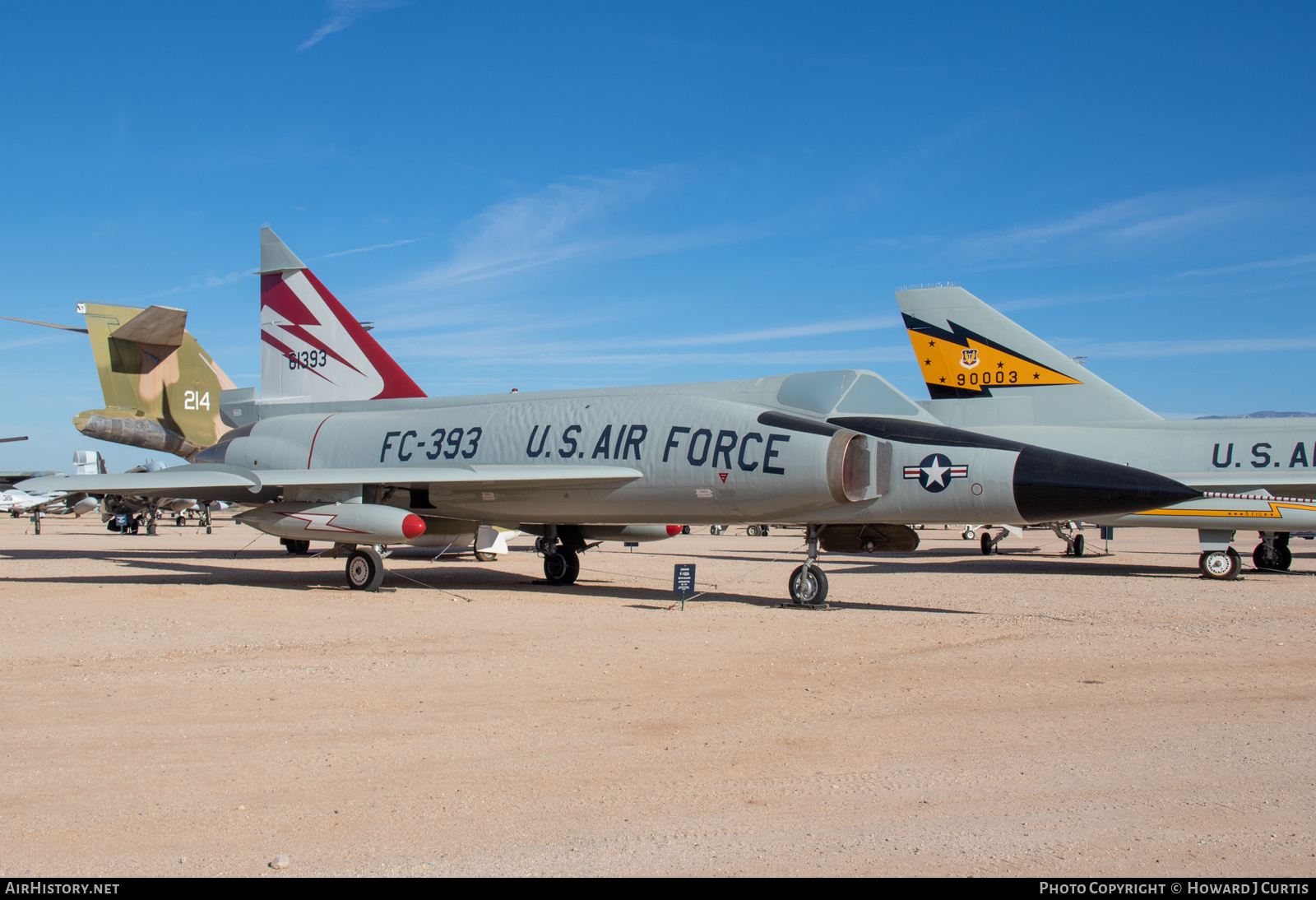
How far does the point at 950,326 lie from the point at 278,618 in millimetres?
13735

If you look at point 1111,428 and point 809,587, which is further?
point 1111,428

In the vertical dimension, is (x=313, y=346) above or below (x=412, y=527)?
above

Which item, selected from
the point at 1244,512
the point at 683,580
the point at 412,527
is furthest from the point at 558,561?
the point at 1244,512

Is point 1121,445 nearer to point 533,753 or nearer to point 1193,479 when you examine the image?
point 1193,479

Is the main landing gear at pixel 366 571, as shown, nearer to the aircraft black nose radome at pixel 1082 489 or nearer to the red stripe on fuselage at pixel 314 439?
the red stripe on fuselage at pixel 314 439

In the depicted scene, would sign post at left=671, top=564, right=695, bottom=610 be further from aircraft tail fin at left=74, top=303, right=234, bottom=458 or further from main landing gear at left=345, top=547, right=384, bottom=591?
aircraft tail fin at left=74, top=303, right=234, bottom=458

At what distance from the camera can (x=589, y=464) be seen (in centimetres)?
1357

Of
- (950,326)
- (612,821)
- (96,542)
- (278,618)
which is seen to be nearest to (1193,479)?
(950,326)

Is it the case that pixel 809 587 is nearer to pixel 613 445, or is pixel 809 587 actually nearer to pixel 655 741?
pixel 613 445

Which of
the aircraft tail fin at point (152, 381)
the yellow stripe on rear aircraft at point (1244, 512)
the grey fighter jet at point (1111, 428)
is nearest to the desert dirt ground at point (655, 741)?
the yellow stripe on rear aircraft at point (1244, 512)

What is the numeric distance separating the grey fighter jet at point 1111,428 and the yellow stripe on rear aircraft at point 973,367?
0.05 feet

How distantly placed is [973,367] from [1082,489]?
9164 millimetres

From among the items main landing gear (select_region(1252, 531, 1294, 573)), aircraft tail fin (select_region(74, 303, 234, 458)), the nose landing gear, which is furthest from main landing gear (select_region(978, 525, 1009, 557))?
aircraft tail fin (select_region(74, 303, 234, 458))

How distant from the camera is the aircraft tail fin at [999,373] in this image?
1892cm
